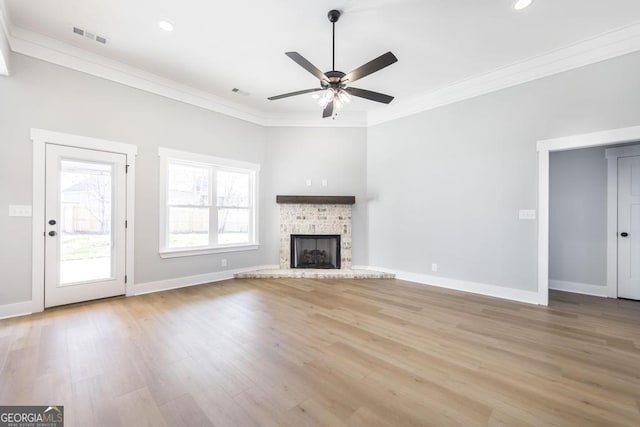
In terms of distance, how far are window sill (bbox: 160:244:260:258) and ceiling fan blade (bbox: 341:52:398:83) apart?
11.7ft

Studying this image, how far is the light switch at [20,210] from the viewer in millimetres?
2928

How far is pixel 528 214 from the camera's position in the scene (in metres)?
3.54

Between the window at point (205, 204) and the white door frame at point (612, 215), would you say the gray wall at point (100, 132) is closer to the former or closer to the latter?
the window at point (205, 204)

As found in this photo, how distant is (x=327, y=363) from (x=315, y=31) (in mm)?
3421

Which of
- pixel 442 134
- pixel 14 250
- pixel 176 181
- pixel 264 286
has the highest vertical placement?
pixel 442 134

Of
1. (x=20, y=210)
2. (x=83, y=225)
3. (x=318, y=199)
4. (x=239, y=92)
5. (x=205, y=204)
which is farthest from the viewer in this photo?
(x=318, y=199)

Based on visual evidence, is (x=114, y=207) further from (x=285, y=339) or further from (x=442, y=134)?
(x=442, y=134)

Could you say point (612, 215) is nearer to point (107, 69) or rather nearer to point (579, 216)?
point (579, 216)

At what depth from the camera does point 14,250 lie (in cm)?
293

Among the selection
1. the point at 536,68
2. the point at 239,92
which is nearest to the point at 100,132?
the point at 239,92

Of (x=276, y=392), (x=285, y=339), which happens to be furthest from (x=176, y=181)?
(x=276, y=392)

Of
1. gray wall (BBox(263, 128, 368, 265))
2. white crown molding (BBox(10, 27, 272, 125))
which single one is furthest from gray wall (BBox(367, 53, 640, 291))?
white crown molding (BBox(10, 27, 272, 125))

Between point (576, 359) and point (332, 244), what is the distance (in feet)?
12.7

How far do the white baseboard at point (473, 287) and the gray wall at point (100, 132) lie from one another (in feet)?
10.4
